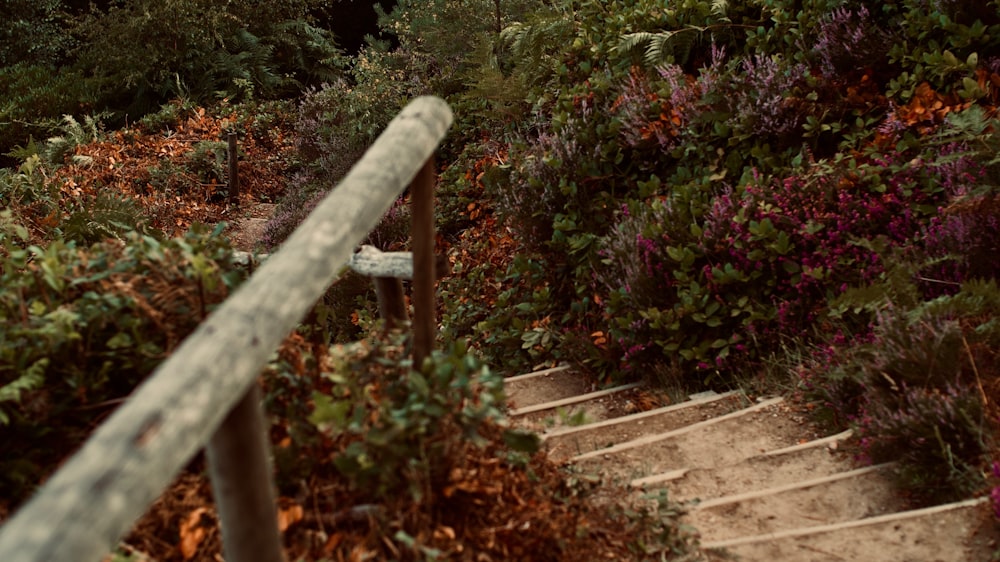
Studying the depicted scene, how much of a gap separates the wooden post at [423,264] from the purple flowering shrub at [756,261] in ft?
6.91

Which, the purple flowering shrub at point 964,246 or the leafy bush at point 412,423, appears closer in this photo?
the leafy bush at point 412,423

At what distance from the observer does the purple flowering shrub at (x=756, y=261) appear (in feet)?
15.4

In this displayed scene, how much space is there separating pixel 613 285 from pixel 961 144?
77.2 inches

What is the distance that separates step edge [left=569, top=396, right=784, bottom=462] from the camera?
3.98m

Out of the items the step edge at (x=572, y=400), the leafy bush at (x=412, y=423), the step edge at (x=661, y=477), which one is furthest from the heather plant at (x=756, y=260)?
the leafy bush at (x=412, y=423)

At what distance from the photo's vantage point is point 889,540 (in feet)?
10.4

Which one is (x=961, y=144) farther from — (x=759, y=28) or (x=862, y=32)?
(x=759, y=28)

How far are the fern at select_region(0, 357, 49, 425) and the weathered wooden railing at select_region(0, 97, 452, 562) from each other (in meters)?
0.83

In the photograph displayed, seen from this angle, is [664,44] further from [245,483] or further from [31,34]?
[31,34]

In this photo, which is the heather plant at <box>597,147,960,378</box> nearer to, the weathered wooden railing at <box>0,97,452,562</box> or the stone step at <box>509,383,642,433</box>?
the stone step at <box>509,383,642,433</box>

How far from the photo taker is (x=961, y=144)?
467 cm

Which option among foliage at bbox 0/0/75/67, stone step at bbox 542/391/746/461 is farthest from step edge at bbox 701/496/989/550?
foliage at bbox 0/0/75/67

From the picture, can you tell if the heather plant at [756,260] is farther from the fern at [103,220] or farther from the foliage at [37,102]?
the foliage at [37,102]

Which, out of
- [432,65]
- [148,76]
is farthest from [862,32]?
[148,76]
